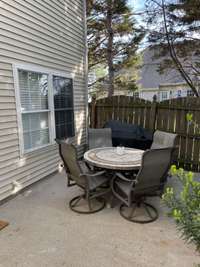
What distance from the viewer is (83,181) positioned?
2893 mm

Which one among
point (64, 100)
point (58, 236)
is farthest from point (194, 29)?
point (58, 236)

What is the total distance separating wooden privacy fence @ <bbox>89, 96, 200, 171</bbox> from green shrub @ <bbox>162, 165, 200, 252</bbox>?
314 cm

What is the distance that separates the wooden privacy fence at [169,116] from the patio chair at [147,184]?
6.41ft

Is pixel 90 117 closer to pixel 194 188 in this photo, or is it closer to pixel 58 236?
pixel 58 236

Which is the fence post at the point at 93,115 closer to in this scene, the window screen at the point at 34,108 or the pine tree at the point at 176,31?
the window screen at the point at 34,108

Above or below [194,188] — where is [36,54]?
above

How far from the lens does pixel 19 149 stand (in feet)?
11.5

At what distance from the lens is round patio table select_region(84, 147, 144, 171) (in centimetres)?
298

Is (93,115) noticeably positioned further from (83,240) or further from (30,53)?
(83,240)

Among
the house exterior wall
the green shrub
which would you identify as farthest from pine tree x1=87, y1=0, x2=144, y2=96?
the green shrub

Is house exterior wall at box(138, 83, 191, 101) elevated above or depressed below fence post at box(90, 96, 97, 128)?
above

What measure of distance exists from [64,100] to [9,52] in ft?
6.16

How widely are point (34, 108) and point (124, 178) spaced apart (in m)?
2.23

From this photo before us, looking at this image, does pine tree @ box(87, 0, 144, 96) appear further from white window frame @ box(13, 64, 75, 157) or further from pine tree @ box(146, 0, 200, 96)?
white window frame @ box(13, 64, 75, 157)
